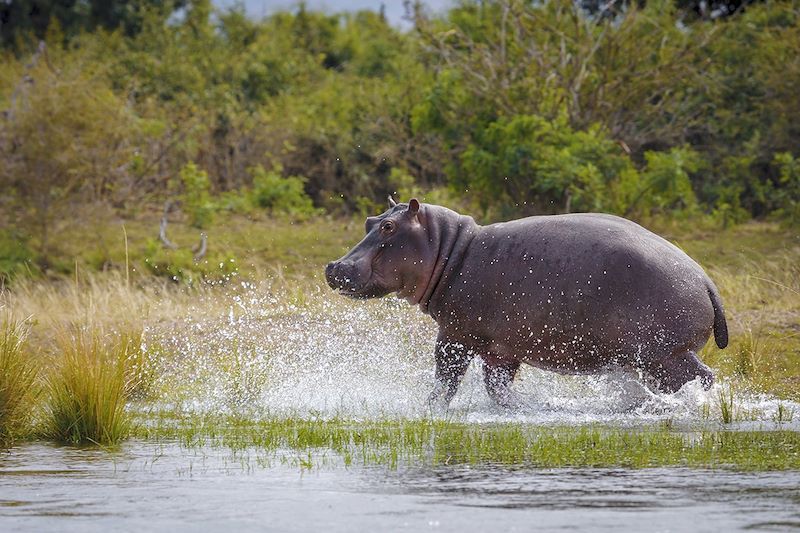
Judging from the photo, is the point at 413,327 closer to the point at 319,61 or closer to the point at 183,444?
the point at 183,444

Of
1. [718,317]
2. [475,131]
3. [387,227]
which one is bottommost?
[718,317]

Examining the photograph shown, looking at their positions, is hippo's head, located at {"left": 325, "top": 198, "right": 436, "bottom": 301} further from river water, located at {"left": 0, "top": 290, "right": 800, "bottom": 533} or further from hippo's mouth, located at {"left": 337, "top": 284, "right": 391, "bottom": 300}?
river water, located at {"left": 0, "top": 290, "right": 800, "bottom": 533}

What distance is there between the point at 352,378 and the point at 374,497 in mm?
4149

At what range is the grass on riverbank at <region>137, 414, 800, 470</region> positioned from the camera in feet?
20.6

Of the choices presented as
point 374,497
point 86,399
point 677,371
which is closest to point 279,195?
point 677,371

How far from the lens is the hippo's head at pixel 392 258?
837 cm

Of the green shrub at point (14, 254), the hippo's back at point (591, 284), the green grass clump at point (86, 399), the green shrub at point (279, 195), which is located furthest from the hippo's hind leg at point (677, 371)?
the green shrub at point (279, 195)

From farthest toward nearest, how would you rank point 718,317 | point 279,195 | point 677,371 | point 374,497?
point 279,195, point 718,317, point 677,371, point 374,497

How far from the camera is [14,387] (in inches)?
288

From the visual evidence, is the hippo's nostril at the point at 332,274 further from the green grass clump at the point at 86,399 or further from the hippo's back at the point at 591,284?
the green grass clump at the point at 86,399

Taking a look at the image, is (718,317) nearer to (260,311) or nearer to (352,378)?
(352,378)

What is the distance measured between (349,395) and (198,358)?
7.66 feet

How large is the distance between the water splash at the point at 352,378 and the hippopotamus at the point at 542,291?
0.77ft

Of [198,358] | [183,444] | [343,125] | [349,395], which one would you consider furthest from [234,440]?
[343,125]
